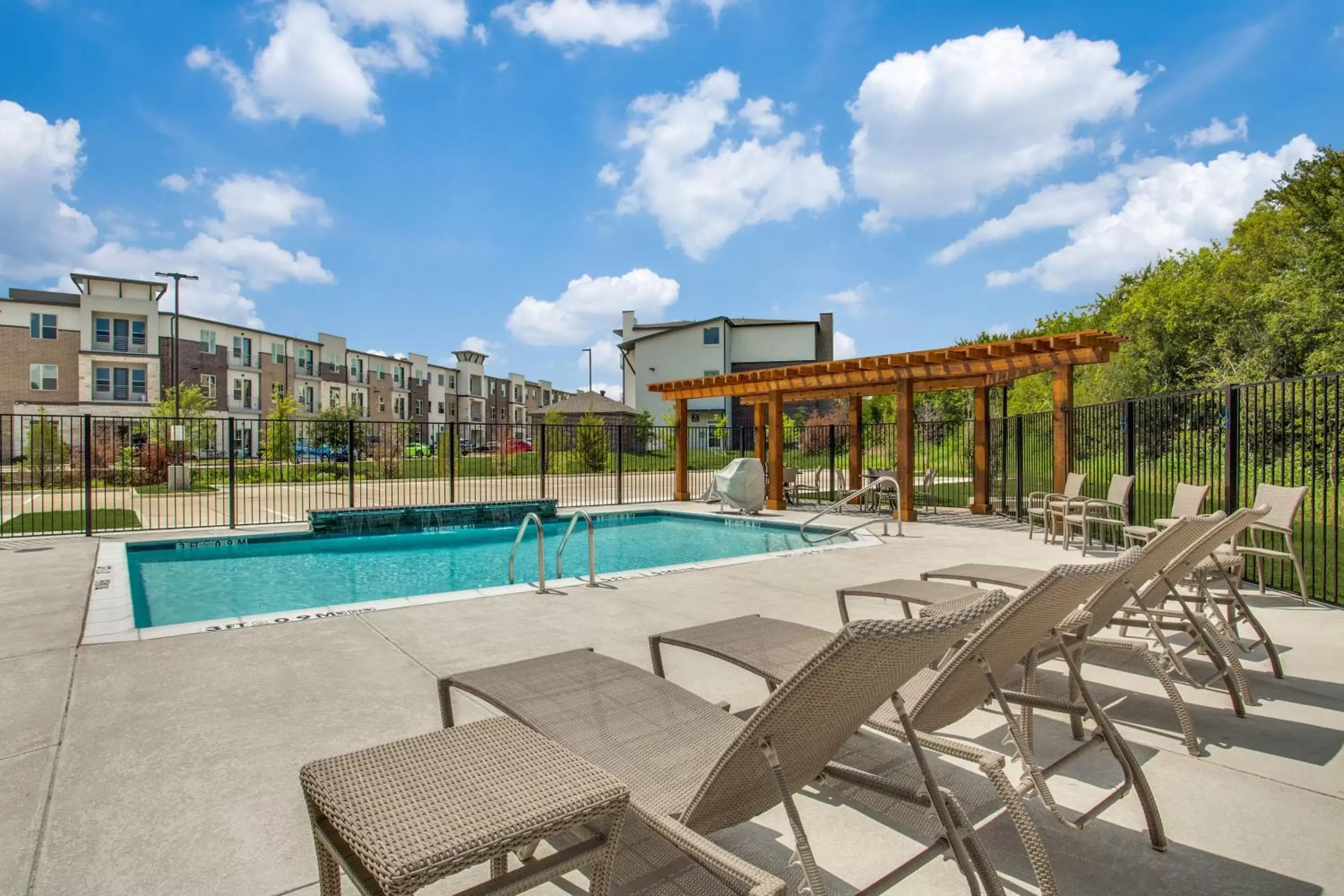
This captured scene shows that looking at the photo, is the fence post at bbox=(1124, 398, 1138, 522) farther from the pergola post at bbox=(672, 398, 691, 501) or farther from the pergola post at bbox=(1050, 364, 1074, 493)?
the pergola post at bbox=(672, 398, 691, 501)

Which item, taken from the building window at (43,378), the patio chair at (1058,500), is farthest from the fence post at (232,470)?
the building window at (43,378)

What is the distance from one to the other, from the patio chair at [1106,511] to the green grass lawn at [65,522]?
1337 centimetres

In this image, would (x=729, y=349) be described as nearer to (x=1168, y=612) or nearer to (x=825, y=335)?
(x=825, y=335)

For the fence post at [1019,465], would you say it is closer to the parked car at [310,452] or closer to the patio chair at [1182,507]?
the patio chair at [1182,507]

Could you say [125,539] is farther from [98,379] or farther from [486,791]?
[98,379]

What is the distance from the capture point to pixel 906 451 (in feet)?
40.3

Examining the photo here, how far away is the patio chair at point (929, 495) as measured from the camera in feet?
45.4

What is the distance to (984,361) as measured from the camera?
11445 millimetres

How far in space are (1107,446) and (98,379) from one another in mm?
43036

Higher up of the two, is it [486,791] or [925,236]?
[925,236]

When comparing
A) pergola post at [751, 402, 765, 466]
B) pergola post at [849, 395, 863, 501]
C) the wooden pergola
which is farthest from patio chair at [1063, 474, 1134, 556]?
pergola post at [751, 402, 765, 466]

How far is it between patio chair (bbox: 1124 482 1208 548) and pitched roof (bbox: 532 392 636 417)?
31.2 m

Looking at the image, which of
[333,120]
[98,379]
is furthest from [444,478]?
[98,379]

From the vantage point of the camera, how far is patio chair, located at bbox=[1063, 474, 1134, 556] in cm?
786
